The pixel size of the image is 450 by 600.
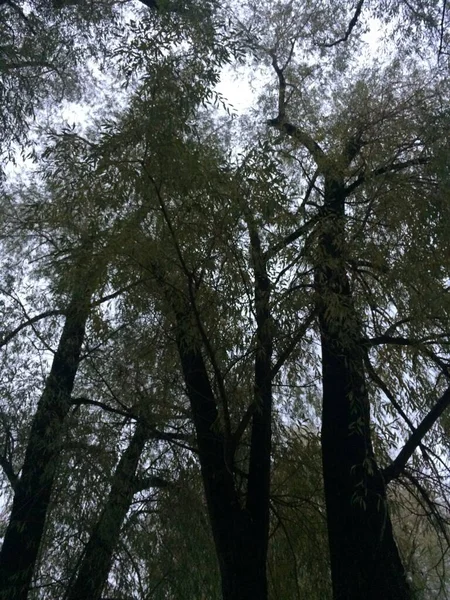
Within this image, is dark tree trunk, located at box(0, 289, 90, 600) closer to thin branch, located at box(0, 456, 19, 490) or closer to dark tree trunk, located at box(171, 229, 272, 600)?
thin branch, located at box(0, 456, 19, 490)

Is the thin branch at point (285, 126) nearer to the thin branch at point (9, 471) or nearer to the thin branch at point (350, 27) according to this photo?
the thin branch at point (350, 27)

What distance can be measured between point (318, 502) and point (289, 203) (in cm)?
185

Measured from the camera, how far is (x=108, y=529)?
382 centimetres

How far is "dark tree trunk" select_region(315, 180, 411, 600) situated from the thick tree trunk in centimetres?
109

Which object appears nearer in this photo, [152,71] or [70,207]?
[152,71]

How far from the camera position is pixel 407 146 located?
14.5 feet

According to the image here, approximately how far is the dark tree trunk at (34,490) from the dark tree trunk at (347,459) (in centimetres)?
145

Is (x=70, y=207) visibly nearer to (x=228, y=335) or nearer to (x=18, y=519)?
(x=228, y=335)

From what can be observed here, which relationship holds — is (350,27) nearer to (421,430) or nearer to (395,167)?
(395,167)

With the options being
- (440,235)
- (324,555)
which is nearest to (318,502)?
(324,555)

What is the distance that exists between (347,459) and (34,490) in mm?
2035

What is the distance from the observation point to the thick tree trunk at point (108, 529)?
12.7ft

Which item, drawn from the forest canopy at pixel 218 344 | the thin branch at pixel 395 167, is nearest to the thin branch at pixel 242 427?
the forest canopy at pixel 218 344

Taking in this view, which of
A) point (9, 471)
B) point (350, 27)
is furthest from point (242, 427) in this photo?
point (350, 27)
